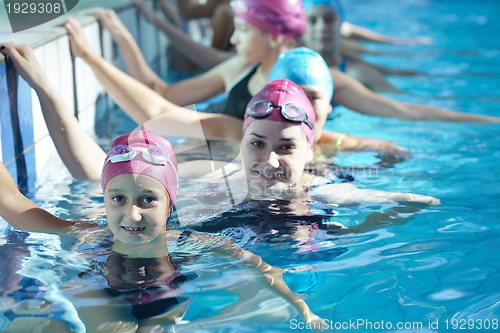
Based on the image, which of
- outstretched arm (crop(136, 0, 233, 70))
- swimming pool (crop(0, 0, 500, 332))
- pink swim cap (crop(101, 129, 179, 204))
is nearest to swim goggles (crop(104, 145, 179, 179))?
pink swim cap (crop(101, 129, 179, 204))

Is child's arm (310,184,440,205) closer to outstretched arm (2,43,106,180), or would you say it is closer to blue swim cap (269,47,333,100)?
blue swim cap (269,47,333,100)

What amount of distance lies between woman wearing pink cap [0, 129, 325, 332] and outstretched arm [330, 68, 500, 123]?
289 cm

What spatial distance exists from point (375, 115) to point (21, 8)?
111 inches

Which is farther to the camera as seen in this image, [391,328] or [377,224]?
[377,224]

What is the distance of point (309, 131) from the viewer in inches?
166

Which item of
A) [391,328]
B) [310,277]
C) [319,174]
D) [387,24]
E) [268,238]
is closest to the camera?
[391,328]

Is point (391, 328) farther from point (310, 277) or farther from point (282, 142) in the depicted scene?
point (282, 142)

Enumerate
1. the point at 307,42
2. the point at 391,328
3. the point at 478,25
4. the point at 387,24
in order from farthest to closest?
1. the point at 387,24
2. the point at 478,25
3. the point at 307,42
4. the point at 391,328

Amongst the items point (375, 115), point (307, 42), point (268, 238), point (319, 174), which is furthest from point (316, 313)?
point (307, 42)

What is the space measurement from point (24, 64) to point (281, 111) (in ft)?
4.82

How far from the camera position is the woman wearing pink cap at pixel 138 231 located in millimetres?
3018

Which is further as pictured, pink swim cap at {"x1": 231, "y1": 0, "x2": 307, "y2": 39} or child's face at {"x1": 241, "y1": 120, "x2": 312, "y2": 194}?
pink swim cap at {"x1": 231, "y1": 0, "x2": 307, "y2": 39}

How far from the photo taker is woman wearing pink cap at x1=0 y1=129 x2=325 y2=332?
119 inches

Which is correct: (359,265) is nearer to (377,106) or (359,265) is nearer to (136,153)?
(136,153)
